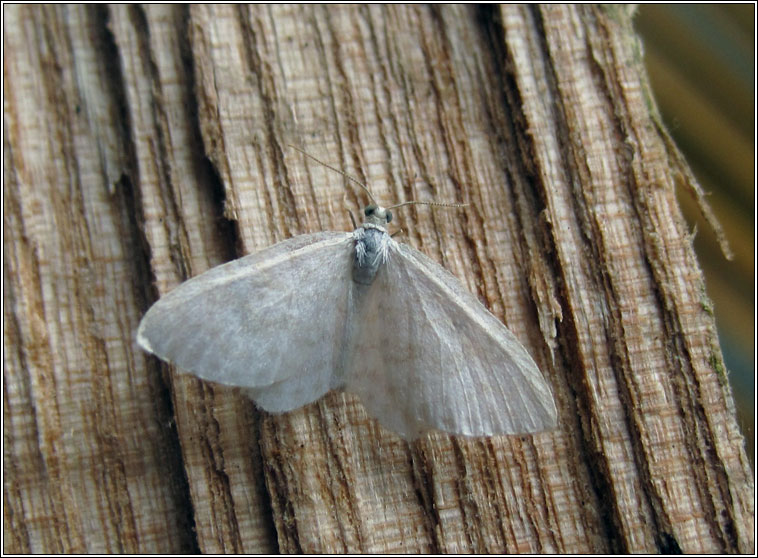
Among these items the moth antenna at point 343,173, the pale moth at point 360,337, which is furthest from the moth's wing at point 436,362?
the moth antenna at point 343,173

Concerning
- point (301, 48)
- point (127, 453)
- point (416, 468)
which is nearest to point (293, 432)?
point (416, 468)

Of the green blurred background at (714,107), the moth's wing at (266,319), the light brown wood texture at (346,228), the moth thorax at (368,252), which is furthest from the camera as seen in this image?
the green blurred background at (714,107)

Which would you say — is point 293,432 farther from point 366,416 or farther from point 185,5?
point 185,5

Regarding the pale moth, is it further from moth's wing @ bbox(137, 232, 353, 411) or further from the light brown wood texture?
the light brown wood texture

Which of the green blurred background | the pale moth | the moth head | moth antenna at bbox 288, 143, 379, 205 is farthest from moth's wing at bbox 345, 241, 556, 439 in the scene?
the green blurred background

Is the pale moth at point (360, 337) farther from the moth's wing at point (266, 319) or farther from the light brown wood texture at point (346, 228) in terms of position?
the light brown wood texture at point (346, 228)
